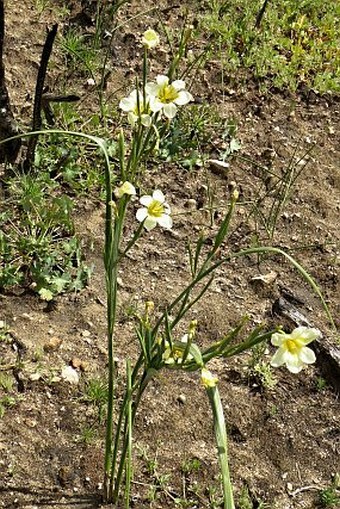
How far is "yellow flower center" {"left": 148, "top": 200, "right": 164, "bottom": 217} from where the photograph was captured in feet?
5.88

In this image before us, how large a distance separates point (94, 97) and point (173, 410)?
147 cm

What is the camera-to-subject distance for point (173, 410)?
92.5 inches

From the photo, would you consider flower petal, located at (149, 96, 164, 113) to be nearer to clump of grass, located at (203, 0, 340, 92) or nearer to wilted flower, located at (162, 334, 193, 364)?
wilted flower, located at (162, 334, 193, 364)

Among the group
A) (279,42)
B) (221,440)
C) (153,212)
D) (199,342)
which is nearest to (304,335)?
(221,440)

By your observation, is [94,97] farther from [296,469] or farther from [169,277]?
[296,469]

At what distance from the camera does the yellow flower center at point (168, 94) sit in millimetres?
1857

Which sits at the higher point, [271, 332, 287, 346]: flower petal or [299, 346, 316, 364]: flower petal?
[271, 332, 287, 346]: flower petal

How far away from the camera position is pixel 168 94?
1.86m

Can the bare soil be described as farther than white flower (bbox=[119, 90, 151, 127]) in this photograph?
Yes

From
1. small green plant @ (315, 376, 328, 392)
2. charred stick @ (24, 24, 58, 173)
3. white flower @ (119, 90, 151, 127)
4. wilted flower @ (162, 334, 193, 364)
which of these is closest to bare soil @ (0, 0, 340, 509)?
small green plant @ (315, 376, 328, 392)

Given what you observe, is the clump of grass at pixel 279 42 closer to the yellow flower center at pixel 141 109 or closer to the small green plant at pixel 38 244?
the small green plant at pixel 38 244

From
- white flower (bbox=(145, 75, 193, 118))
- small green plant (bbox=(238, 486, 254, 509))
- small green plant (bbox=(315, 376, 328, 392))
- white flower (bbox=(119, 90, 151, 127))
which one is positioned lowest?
small green plant (bbox=(238, 486, 254, 509))

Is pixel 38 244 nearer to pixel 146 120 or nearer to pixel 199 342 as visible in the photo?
pixel 199 342

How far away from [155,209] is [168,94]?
29 cm
